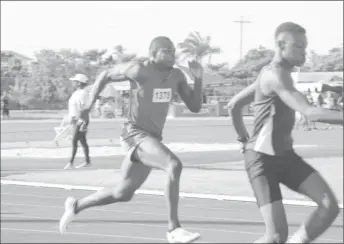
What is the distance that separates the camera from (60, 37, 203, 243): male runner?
26.1ft

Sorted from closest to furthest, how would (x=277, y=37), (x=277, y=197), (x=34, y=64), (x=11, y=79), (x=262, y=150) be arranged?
(x=277, y=37), (x=262, y=150), (x=277, y=197), (x=11, y=79), (x=34, y=64)

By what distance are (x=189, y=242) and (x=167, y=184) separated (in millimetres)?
805

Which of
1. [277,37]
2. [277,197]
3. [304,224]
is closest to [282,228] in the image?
[304,224]

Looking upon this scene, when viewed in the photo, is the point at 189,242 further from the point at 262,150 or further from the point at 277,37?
the point at 277,37

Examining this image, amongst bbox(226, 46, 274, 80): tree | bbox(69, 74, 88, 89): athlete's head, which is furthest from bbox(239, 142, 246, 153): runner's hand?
bbox(69, 74, 88, 89): athlete's head

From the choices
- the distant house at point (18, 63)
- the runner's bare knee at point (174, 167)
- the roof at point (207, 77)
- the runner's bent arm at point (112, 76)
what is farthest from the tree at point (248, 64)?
the distant house at point (18, 63)

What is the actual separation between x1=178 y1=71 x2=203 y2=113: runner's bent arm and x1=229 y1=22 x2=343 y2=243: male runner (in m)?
0.32

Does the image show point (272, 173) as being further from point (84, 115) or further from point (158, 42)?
point (158, 42)

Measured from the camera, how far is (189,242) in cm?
788

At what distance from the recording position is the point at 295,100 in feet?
25.1

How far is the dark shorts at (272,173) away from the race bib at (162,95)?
2.89ft

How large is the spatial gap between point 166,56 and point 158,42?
152 mm

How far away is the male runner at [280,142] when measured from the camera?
7.61 meters

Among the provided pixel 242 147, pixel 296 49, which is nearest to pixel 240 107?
pixel 242 147
